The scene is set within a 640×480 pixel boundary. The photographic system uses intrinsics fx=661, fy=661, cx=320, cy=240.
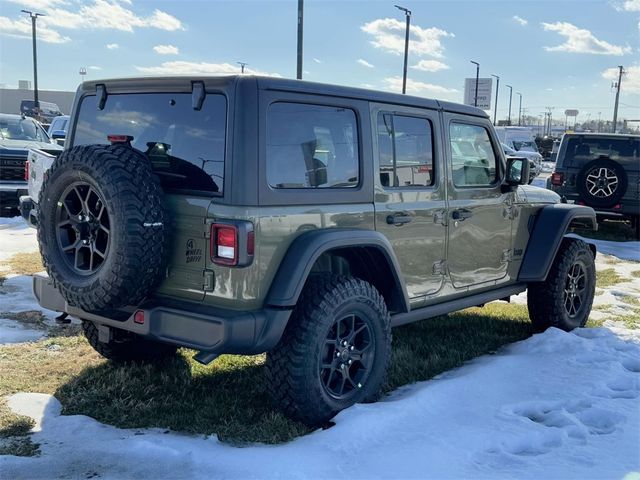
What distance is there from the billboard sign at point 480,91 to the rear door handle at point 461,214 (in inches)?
2373

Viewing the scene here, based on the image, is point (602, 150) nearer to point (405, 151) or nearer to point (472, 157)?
point (472, 157)

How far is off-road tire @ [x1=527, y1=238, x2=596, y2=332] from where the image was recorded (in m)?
5.70

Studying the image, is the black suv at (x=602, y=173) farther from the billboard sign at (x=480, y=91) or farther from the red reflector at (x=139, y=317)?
the billboard sign at (x=480, y=91)

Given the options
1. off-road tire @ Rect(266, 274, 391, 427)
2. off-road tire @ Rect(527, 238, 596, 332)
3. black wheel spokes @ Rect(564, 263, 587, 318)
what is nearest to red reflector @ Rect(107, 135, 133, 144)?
off-road tire @ Rect(266, 274, 391, 427)

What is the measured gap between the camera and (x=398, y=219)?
13.8ft

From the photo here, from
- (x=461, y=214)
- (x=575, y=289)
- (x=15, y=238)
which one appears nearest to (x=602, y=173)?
(x=575, y=289)

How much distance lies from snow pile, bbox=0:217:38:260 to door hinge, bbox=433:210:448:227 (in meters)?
5.36

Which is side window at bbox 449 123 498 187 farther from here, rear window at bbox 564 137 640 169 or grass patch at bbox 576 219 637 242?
grass patch at bbox 576 219 637 242

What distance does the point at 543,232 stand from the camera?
5.59 m

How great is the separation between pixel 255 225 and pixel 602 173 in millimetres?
9358

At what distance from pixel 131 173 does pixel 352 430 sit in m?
1.77

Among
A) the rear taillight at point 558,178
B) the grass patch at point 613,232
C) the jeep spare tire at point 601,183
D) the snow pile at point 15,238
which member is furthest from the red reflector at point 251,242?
the grass patch at point 613,232

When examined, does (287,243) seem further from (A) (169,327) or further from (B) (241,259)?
(A) (169,327)

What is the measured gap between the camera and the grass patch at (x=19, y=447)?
10.8ft
